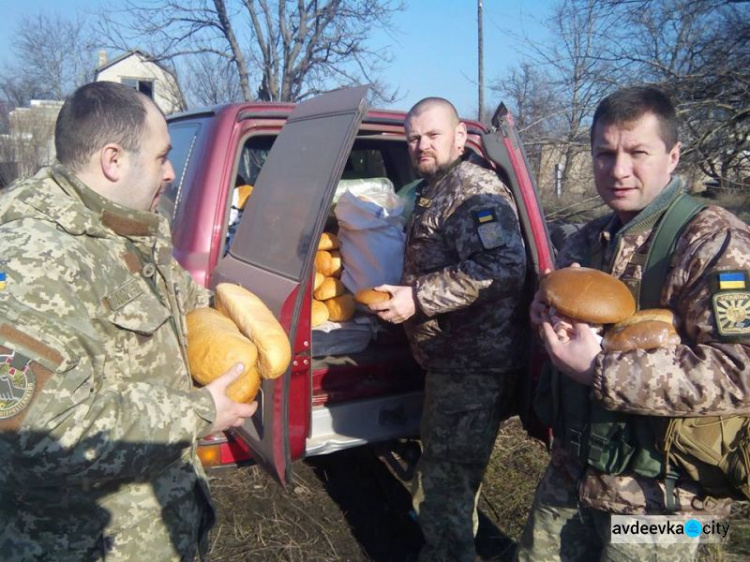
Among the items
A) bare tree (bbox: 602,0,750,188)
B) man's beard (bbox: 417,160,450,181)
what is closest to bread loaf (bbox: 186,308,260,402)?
man's beard (bbox: 417,160,450,181)

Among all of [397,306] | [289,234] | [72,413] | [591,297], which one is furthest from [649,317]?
[72,413]

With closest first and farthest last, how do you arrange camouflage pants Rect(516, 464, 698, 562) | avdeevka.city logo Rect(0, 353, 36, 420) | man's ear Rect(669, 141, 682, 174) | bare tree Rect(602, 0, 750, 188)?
avdeevka.city logo Rect(0, 353, 36, 420) < man's ear Rect(669, 141, 682, 174) < camouflage pants Rect(516, 464, 698, 562) < bare tree Rect(602, 0, 750, 188)

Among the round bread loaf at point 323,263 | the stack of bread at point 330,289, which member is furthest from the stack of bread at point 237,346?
the round bread loaf at point 323,263

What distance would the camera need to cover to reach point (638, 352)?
4.95ft

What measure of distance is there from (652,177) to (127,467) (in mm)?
1628

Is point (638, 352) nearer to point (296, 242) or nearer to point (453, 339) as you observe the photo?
point (453, 339)

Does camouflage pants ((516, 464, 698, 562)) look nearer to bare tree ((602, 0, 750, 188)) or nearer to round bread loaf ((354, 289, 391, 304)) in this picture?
round bread loaf ((354, 289, 391, 304))

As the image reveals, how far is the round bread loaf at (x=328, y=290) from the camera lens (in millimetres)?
3307

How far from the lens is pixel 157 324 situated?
151 cm

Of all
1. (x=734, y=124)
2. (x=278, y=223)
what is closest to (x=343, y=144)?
(x=278, y=223)

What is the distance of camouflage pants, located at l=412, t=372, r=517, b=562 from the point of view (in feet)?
8.41

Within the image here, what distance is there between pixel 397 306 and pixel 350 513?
1.44m

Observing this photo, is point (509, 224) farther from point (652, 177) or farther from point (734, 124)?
point (734, 124)

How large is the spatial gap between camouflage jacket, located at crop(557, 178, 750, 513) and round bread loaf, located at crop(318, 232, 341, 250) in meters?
1.96
